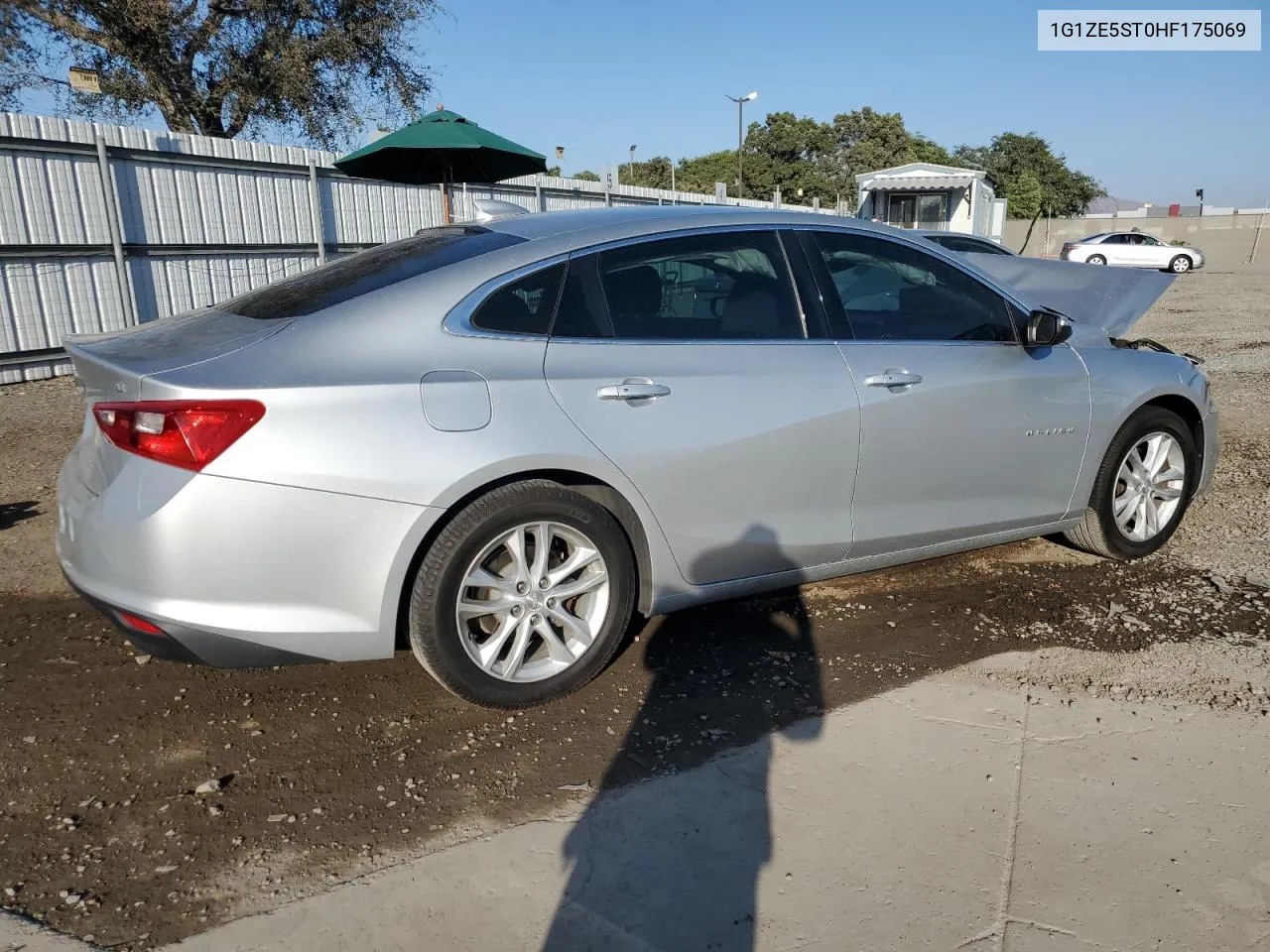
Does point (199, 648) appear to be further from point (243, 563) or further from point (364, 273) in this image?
point (364, 273)

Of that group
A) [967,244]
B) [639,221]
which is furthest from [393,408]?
[967,244]

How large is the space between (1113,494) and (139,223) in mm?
9511

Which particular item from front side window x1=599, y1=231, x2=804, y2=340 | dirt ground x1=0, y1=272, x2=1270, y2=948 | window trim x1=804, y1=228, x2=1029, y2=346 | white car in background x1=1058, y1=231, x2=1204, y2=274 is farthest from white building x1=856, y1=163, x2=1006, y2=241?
front side window x1=599, y1=231, x2=804, y2=340

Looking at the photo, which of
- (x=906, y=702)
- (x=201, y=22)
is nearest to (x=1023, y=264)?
(x=906, y=702)

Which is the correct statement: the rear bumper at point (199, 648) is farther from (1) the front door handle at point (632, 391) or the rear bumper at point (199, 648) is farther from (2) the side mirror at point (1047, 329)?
(2) the side mirror at point (1047, 329)

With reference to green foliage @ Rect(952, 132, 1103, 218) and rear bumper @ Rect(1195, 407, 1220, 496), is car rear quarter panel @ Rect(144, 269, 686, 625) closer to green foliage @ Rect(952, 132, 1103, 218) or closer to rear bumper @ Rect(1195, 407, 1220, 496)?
rear bumper @ Rect(1195, 407, 1220, 496)

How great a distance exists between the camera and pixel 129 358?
2889 mm

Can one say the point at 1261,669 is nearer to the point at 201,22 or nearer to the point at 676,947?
the point at 676,947

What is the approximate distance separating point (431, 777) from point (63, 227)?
8525mm

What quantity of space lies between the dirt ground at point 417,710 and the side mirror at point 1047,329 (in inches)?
43.8

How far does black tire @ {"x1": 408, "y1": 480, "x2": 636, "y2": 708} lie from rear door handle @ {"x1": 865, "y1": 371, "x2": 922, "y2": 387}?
1126 mm

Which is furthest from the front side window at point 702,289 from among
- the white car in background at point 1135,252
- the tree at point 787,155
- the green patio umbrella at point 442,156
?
the tree at point 787,155

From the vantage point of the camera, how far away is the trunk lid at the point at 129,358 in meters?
2.75

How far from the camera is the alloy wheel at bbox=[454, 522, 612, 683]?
2998mm
